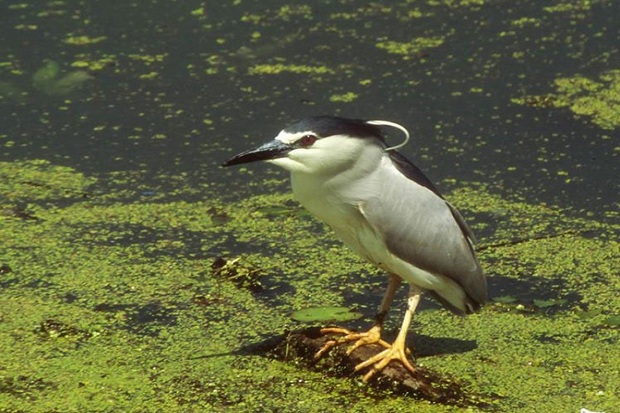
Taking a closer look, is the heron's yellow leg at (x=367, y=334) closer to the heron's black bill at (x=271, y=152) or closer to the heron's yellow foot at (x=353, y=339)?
the heron's yellow foot at (x=353, y=339)

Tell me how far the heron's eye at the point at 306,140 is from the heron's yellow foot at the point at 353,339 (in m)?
0.55

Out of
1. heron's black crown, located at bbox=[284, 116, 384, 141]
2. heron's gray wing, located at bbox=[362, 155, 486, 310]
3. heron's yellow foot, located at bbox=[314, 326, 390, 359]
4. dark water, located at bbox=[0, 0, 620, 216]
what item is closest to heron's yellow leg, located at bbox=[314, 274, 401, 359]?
heron's yellow foot, located at bbox=[314, 326, 390, 359]

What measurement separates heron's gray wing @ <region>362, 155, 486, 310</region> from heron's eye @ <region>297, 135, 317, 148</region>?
8.8 inches

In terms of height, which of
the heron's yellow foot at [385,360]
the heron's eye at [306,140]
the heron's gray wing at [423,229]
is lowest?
the heron's yellow foot at [385,360]

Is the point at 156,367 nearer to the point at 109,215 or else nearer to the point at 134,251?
the point at 134,251

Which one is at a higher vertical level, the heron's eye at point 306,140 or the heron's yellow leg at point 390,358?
the heron's eye at point 306,140

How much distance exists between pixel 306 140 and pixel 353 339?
0.58 meters

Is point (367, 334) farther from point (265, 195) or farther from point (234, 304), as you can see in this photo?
point (265, 195)

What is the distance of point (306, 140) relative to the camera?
10.4 feet

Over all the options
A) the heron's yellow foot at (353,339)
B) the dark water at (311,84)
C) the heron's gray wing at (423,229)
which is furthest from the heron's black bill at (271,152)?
the dark water at (311,84)

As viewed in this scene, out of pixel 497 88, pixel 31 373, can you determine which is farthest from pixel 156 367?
pixel 497 88

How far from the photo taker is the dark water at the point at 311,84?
4715mm

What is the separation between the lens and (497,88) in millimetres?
5328

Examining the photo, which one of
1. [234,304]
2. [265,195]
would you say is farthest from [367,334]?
[265,195]
